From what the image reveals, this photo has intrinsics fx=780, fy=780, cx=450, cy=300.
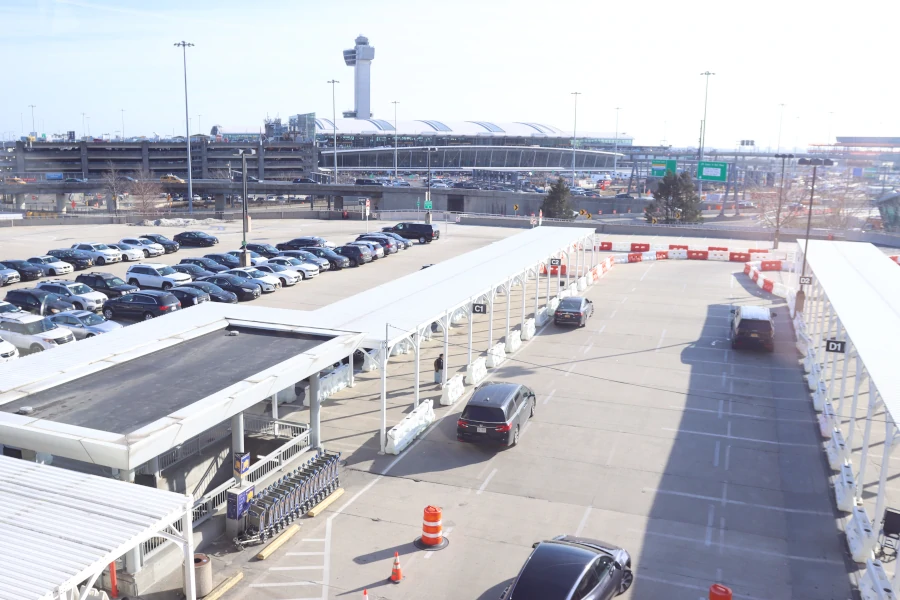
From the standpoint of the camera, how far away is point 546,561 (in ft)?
35.4

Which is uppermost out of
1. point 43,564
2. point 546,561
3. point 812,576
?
point 43,564

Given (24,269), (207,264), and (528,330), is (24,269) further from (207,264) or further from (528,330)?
(528,330)

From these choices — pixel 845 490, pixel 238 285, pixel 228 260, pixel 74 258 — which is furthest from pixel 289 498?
pixel 74 258

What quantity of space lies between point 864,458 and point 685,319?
17.9m

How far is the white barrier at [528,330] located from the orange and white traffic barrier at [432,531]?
15272 mm

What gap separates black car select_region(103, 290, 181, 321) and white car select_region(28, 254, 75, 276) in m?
11.2

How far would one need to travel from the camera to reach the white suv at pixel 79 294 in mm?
30469

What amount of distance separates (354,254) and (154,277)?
11.8 meters

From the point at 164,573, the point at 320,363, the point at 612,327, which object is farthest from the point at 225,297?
the point at 164,573

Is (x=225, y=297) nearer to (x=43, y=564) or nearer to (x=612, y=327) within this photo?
(x=612, y=327)

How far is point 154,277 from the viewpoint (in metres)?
35.8

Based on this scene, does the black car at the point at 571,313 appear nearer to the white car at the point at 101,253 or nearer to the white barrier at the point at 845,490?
the white barrier at the point at 845,490

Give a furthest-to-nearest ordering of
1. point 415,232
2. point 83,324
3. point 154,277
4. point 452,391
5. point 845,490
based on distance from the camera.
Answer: point 415,232
point 154,277
point 83,324
point 452,391
point 845,490

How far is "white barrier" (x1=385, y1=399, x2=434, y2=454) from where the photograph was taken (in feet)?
55.5
